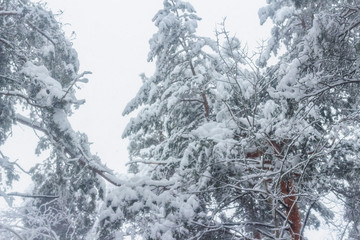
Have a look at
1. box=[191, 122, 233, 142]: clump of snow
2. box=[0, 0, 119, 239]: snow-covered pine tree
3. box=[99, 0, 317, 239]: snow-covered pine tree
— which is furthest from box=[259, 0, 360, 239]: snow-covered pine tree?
box=[0, 0, 119, 239]: snow-covered pine tree

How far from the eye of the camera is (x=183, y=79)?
29.0ft

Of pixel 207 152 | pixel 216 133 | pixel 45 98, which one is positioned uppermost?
pixel 45 98

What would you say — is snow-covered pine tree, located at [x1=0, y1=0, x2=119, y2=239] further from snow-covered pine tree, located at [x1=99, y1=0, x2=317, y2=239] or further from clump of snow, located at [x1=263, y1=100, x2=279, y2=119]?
clump of snow, located at [x1=263, y1=100, x2=279, y2=119]

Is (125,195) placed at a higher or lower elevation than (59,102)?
lower

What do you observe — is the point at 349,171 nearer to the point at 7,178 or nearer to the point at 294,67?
the point at 294,67

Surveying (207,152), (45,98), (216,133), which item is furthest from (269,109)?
(45,98)

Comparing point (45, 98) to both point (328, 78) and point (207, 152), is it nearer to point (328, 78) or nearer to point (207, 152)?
point (207, 152)

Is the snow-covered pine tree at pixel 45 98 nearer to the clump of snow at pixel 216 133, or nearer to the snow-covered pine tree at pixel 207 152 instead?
the snow-covered pine tree at pixel 207 152

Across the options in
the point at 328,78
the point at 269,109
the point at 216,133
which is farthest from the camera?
the point at 216,133

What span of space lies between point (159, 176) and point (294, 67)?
5007 millimetres

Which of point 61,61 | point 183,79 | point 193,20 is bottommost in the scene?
point 183,79

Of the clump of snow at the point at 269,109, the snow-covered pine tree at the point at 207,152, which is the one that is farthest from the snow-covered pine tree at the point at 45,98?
the clump of snow at the point at 269,109

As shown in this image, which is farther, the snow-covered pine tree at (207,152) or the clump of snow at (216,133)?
the clump of snow at (216,133)

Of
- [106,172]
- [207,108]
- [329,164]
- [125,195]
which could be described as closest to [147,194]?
[125,195]
